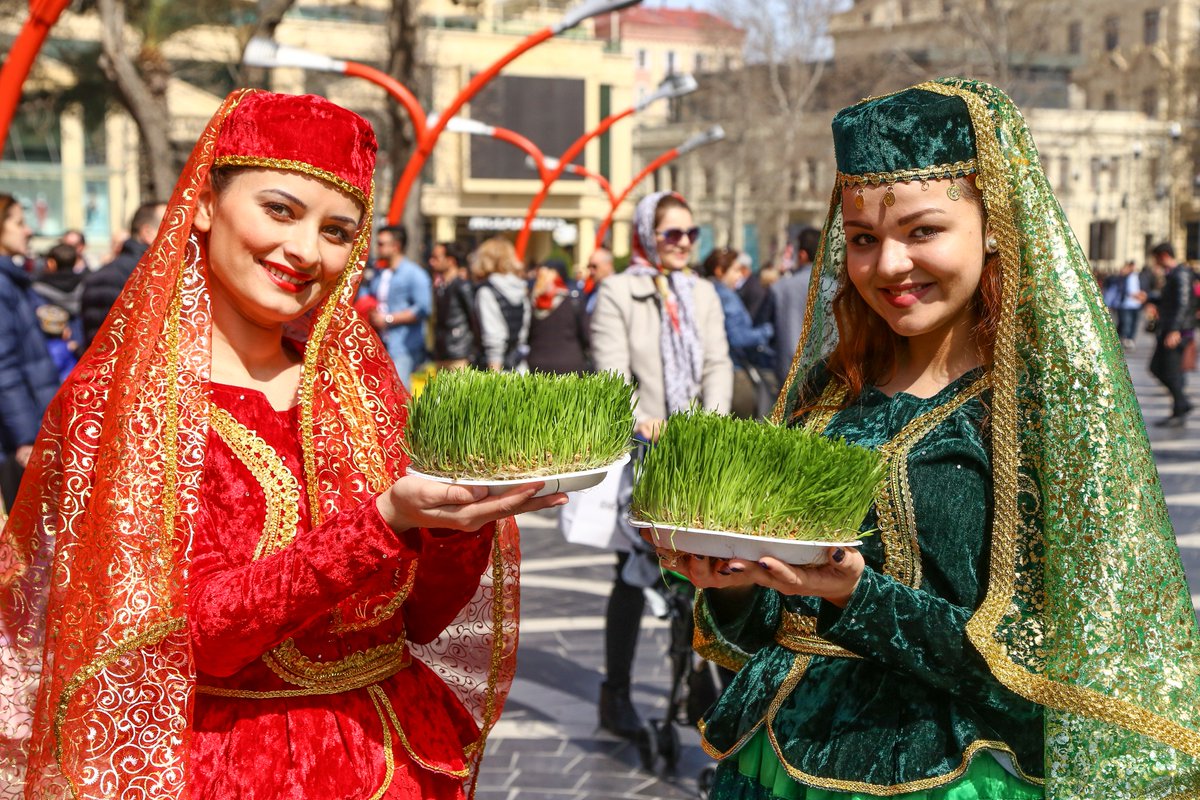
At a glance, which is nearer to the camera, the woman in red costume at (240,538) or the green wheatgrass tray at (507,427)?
the green wheatgrass tray at (507,427)

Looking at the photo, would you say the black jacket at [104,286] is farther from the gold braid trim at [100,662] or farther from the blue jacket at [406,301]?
the gold braid trim at [100,662]

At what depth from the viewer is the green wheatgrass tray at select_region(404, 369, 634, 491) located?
73.0 inches

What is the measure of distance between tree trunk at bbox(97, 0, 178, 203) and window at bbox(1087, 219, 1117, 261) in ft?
186

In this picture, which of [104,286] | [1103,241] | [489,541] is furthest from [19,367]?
[1103,241]

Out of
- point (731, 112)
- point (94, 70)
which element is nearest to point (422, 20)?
point (94, 70)

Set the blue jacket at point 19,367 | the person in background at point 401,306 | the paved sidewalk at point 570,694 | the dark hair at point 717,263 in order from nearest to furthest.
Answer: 1. the paved sidewalk at point 570,694
2. the blue jacket at point 19,367
3. the person in background at point 401,306
4. the dark hair at point 717,263

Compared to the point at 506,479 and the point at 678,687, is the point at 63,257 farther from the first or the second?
the point at 506,479

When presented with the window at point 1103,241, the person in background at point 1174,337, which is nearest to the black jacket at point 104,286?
the person in background at point 1174,337

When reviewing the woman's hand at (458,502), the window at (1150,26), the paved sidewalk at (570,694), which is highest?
the window at (1150,26)

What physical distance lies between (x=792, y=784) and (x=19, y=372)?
538 cm

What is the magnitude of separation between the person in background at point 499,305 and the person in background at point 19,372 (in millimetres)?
4306

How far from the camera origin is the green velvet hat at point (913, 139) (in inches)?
86.4

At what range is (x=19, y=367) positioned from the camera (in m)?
6.59

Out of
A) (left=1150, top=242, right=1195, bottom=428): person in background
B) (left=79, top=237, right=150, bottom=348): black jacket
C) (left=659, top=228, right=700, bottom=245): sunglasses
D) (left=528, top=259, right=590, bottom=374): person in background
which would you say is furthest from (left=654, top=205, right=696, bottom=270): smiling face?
(left=1150, top=242, right=1195, bottom=428): person in background
